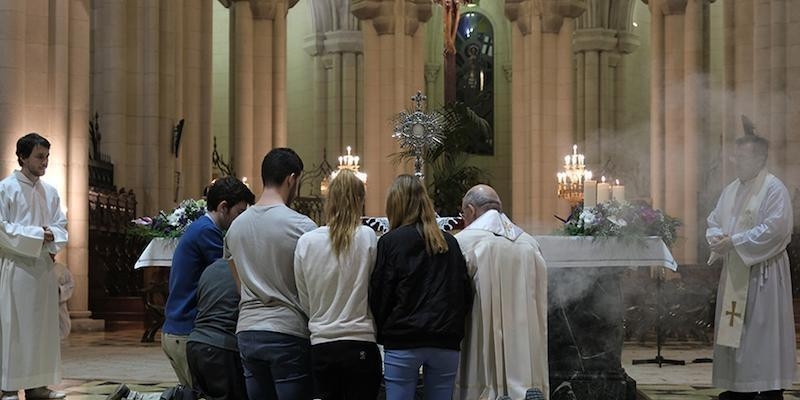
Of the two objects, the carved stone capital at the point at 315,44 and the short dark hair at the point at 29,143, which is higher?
the carved stone capital at the point at 315,44

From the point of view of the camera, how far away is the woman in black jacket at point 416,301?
571 centimetres

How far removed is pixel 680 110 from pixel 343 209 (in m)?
18.1

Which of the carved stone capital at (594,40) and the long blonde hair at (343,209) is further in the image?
the carved stone capital at (594,40)

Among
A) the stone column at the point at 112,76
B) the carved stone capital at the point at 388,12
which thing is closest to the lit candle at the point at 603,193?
the stone column at the point at 112,76

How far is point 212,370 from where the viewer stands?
586cm

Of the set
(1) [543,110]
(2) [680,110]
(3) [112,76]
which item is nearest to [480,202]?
(3) [112,76]

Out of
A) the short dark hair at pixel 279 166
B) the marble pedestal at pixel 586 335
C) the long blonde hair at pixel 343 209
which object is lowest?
the marble pedestal at pixel 586 335

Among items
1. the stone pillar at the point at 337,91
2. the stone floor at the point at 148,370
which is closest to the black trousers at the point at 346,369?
the stone floor at the point at 148,370

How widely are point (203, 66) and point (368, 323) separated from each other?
1649 centimetres

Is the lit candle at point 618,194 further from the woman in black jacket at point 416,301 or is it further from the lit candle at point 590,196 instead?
the woman in black jacket at point 416,301

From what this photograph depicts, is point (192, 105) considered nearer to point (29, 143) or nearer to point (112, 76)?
point (112, 76)

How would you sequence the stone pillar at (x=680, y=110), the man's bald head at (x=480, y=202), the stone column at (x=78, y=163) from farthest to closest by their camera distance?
the stone pillar at (x=680, y=110), the stone column at (x=78, y=163), the man's bald head at (x=480, y=202)

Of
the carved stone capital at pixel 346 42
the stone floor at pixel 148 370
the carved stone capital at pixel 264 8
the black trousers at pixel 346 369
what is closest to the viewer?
the black trousers at pixel 346 369

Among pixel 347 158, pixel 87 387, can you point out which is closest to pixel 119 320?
pixel 347 158
